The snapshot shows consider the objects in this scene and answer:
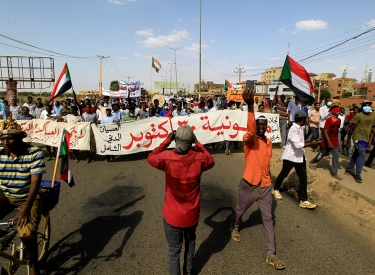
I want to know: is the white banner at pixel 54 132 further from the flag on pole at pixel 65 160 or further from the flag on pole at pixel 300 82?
the flag on pole at pixel 300 82

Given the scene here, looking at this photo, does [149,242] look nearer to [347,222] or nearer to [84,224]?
[84,224]

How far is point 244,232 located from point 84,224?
238 cm

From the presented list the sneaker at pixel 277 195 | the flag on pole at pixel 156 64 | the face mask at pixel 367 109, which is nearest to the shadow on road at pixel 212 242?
the sneaker at pixel 277 195

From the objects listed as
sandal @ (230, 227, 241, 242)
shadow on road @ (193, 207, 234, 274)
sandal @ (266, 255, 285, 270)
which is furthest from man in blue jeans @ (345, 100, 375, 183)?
sandal @ (266, 255, 285, 270)

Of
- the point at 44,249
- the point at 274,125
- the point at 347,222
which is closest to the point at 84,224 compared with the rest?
the point at 44,249

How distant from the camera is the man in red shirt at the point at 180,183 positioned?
2295 millimetres

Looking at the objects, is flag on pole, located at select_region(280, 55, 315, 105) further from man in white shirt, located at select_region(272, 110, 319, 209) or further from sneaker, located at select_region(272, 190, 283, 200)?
sneaker, located at select_region(272, 190, 283, 200)

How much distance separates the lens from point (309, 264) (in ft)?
9.89

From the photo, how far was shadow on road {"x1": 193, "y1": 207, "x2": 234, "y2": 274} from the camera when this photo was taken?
303 centimetres

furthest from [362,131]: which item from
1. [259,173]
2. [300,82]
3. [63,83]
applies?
[63,83]

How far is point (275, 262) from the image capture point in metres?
2.90

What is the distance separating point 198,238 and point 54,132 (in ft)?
20.5

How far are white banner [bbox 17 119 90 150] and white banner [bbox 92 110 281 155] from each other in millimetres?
339

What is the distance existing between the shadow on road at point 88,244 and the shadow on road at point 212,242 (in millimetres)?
966
